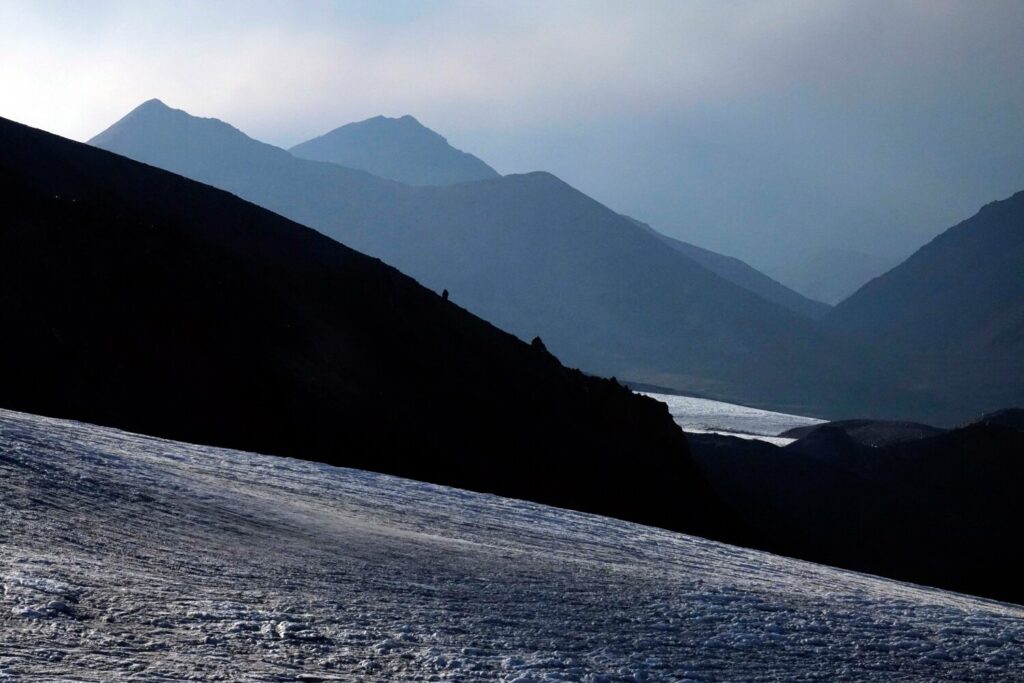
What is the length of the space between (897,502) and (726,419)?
192 ft

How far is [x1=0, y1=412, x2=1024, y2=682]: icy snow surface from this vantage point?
22.9 ft

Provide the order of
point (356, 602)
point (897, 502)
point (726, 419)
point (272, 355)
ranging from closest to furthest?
point (356, 602) → point (272, 355) → point (897, 502) → point (726, 419)

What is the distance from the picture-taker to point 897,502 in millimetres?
50562

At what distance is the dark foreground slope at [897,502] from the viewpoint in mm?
43125

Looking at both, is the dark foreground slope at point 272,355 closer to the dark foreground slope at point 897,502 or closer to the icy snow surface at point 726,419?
the dark foreground slope at point 897,502

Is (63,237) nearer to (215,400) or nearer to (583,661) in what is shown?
(215,400)

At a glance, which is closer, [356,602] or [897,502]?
[356,602]

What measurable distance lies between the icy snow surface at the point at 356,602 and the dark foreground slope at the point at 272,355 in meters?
12.3

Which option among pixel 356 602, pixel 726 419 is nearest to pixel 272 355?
pixel 356 602

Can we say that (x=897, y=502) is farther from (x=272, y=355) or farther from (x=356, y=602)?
(x=356, y=602)

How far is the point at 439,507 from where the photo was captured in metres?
14.9

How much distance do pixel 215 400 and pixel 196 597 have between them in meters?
20.1

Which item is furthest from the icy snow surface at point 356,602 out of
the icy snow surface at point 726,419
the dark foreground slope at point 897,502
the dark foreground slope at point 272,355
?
the icy snow surface at point 726,419

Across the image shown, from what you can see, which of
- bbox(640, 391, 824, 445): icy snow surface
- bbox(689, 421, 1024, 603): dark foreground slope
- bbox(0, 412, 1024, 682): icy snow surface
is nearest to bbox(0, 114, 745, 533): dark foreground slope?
bbox(689, 421, 1024, 603): dark foreground slope
